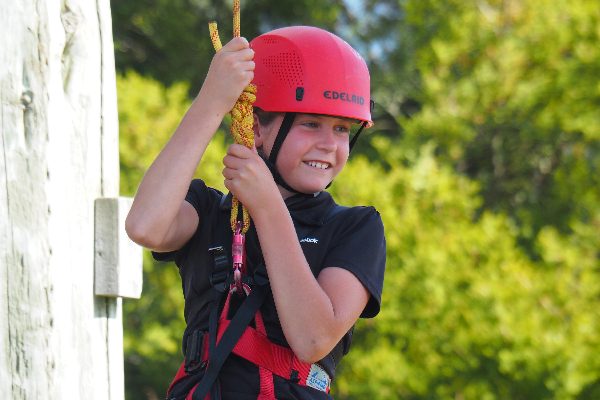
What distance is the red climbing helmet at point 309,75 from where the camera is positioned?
6.82 ft

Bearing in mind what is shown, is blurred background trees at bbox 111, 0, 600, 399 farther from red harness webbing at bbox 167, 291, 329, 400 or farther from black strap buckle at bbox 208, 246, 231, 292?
black strap buckle at bbox 208, 246, 231, 292

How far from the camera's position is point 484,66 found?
24.5 ft

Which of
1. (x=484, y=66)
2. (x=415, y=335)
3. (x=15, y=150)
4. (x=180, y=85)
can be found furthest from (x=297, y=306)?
(x=180, y=85)

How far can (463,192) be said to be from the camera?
641 cm

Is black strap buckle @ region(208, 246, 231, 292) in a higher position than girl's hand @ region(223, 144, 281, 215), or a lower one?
lower

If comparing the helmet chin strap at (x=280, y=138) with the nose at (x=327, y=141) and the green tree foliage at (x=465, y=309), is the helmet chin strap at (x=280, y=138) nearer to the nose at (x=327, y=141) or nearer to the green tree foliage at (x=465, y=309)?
the nose at (x=327, y=141)

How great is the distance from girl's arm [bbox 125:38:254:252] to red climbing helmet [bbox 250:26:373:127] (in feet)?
0.78

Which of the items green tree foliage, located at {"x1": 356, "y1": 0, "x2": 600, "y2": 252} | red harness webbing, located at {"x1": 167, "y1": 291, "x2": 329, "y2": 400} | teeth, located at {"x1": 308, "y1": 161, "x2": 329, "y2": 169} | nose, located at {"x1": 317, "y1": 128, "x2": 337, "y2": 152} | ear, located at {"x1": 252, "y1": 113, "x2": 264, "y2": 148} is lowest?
red harness webbing, located at {"x1": 167, "y1": 291, "x2": 329, "y2": 400}

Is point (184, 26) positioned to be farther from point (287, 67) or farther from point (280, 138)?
point (280, 138)

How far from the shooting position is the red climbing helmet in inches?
81.8

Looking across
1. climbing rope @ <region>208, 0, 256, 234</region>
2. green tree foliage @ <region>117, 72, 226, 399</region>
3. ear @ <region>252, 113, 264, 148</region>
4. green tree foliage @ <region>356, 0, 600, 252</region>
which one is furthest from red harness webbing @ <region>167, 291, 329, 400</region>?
green tree foliage @ <region>356, 0, 600, 252</region>

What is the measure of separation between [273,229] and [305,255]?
0.23 m

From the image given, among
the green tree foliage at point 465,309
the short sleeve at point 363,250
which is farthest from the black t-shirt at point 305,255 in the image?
the green tree foliage at point 465,309

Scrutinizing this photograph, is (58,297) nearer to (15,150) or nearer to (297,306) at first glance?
(15,150)
